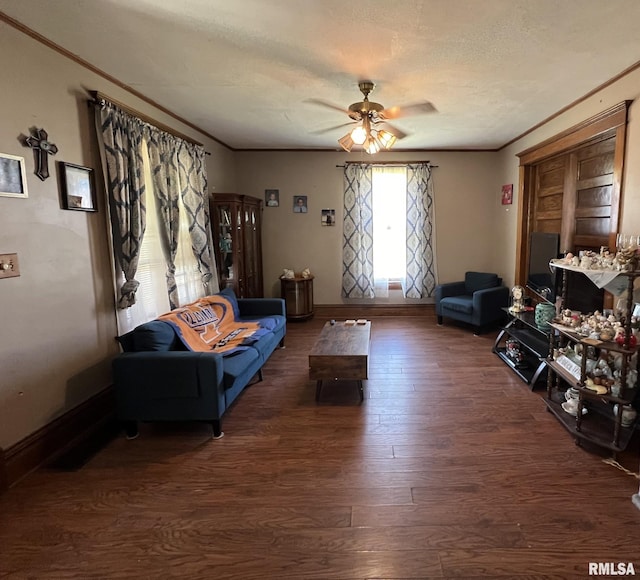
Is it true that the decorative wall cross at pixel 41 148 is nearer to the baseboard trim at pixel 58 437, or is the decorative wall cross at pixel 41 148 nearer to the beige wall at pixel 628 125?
the baseboard trim at pixel 58 437

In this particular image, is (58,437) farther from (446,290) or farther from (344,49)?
(446,290)

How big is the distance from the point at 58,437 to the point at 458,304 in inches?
179

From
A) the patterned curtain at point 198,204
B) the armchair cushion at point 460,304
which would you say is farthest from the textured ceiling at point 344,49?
the armchair cushion at point 460,304

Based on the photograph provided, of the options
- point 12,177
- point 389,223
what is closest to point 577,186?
point 389,223

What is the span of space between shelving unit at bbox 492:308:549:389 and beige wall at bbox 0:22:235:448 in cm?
357

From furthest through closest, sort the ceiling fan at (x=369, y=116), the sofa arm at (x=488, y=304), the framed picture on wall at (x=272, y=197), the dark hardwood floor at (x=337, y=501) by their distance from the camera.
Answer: the framed picture on wall at (x=272, y=197)
the sofa arm at (x=488, y=304)
the ceiling fan at (x=369, y=116)
the dark hardwood floor at (x=337, y=501)

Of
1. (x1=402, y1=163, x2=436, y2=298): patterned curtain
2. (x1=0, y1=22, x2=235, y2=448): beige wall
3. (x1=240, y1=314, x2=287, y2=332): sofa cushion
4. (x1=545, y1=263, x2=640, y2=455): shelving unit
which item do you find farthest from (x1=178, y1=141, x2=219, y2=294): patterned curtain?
(x1=545, y1=263, x2=640, y2=455): shelving unit

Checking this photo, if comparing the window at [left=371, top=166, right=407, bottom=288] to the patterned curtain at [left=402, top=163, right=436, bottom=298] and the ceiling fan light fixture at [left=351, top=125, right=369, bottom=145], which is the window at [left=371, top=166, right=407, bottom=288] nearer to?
the patterned curtain at [left=402, top=163, right=436, bottom=298]

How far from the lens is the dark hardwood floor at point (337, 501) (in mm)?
1595

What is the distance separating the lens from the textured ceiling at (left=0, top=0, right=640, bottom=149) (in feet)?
6.53

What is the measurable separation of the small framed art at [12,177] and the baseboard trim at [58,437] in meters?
1.44

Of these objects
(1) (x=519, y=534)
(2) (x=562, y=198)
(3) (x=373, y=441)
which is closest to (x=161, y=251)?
(3) (x=373, y=441)

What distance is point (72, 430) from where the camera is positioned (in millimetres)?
2506

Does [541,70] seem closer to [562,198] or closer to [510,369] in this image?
[562,198]
